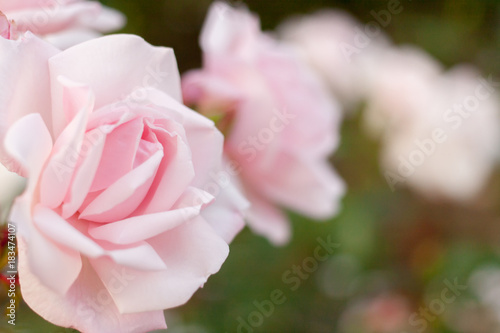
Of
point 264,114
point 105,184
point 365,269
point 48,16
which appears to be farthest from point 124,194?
point 365,269

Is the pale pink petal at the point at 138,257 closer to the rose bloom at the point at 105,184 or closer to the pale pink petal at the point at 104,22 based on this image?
the rose bloom at the point at 105,184

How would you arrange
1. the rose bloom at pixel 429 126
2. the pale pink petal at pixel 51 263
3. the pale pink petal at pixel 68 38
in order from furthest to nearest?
1. the rose bloom at pixel 429 126
2. the pale pink petal at pixel 68 38
3. the pale pink petal at pixel 51 263

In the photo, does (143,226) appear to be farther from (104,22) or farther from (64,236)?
(104,22)

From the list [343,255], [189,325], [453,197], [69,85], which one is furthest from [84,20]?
[453,197]

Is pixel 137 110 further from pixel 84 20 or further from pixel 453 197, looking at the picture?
pixel 453 197

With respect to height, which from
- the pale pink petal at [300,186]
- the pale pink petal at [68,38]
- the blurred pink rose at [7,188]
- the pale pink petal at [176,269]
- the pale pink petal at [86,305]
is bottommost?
the pale pink petal at [300,186]

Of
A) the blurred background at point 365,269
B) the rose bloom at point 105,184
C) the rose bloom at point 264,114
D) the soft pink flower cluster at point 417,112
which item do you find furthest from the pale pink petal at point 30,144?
the soft pink flower cluster at point 417,112

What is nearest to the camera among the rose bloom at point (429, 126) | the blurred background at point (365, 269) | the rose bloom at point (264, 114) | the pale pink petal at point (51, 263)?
the pale pink petal at point (51, 263)
